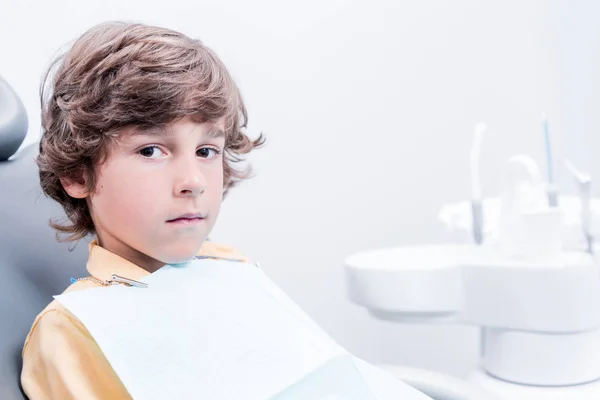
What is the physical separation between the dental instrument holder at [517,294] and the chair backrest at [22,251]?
52 centimetres

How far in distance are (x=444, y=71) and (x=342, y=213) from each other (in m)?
0.46

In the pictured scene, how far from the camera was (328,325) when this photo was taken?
160 centimetres

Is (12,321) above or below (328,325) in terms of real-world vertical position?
above

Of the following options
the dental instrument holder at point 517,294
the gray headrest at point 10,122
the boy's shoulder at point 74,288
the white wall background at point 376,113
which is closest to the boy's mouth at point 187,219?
the boy's shoulder at point 74,288

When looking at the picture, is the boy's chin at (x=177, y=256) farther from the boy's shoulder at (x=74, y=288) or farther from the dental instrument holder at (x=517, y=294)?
the dental instrument holder at (x=517, y=294)

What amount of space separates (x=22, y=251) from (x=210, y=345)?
25cm

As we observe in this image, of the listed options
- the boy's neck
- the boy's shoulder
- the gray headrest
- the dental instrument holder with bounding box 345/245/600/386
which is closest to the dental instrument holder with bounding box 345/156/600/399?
the dental instrument holder with bounding box 345/245/600/386

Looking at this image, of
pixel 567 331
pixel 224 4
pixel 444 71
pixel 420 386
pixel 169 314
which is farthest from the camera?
pixel 444 71

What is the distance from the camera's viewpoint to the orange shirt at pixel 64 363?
59cm

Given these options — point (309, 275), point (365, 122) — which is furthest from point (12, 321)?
point (365, 122)

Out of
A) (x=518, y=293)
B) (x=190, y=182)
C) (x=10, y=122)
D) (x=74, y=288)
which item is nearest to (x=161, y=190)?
(x=190, y=182)

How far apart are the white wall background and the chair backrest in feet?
1.41

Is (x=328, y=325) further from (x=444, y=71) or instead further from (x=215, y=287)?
(x=215, y=287)

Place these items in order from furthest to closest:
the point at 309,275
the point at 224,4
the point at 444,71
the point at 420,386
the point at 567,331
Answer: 1. the point at 444,71
2. the point at 309,275
3. the point at 224,4
4. the point at 567,331
5. the point at 420,386
